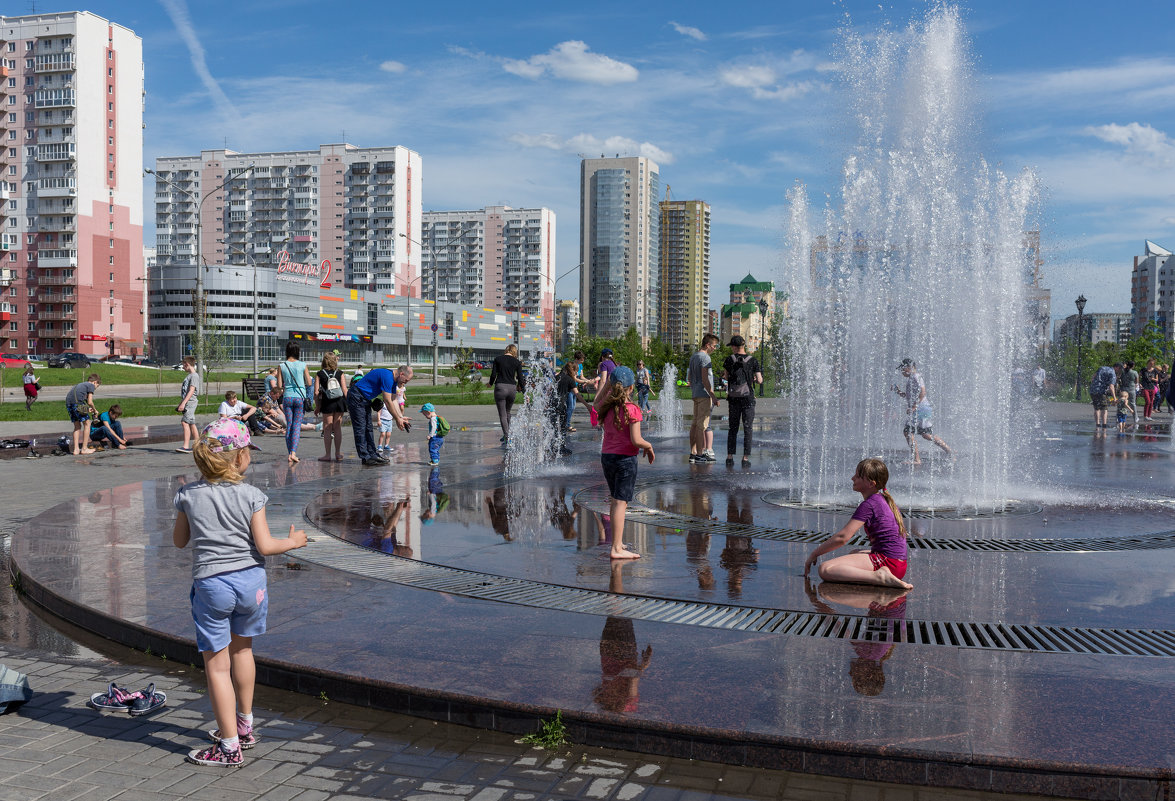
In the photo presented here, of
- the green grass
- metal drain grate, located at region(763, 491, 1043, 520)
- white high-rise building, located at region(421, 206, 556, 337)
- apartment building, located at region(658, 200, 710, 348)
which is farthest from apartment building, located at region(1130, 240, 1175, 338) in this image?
metal drain grate, located at region(763, 491, 1043, 520)

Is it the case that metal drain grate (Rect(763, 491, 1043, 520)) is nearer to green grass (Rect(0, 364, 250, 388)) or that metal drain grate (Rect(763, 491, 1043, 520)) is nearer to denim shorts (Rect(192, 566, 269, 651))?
denim shorts (Rect(192, 566, 269, 651))

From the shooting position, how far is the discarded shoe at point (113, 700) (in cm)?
457

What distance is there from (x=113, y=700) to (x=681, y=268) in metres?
148

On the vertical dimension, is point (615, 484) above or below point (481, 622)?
above

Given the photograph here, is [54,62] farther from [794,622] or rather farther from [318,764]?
[318,764]

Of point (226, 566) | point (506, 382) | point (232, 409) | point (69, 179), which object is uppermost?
point (69, 179)

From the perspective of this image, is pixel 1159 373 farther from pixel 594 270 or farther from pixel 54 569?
pixel 594 270

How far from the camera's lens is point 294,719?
15.0 ft

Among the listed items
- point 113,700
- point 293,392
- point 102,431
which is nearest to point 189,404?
point 102,431

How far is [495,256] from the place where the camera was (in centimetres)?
17962

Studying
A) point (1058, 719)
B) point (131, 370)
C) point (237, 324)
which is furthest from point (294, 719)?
point (237, 324)

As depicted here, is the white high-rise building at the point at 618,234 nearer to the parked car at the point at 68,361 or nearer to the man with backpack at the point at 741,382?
the parked car at the point at 68,361

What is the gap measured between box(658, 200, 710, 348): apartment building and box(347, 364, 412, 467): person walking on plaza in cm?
13259

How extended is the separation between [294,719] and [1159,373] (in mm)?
32353
